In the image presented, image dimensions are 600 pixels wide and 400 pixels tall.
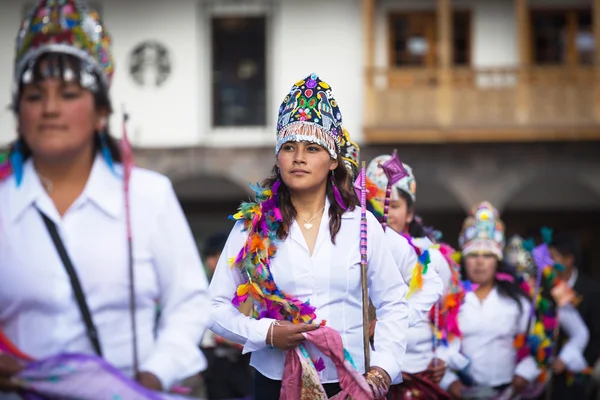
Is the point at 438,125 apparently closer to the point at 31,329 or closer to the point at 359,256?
the point at 359,256

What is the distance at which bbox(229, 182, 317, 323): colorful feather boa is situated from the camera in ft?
15.5

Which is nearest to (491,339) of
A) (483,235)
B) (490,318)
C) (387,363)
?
(490,318)

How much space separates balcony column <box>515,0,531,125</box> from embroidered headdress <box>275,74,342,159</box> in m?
17.1

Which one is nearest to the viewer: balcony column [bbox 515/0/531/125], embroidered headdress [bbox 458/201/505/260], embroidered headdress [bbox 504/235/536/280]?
embroidered headdress [bbox 458/201/505/260]

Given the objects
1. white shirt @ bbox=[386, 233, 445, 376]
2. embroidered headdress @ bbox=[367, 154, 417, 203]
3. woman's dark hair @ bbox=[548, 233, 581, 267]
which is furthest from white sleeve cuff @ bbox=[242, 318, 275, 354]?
woman's dark hair @ bbox=[548, 233, 581, 267]

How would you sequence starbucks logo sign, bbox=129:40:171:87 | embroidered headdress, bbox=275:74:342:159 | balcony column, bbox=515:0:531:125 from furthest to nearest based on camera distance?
1. starbucks logo sign, bbox=129:40:171:87
2. balcony column, bbox=515:0:531:125
3. embroidered headdress, bbox=275:74:342:159

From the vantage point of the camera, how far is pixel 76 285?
346 centimetres

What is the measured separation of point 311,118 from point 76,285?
1715 mm

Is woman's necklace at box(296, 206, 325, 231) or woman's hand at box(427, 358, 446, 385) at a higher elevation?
woman's necklace at box(296, 206, 325, 231)

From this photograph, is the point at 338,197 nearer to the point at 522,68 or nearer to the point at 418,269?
the point at 418,269

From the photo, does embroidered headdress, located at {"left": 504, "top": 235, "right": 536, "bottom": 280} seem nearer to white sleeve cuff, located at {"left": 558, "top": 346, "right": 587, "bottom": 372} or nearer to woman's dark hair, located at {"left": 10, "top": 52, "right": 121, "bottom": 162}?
white sleeve cuff, located at {"left": 558, "top": 346, "right": 587, "bottom": 372}

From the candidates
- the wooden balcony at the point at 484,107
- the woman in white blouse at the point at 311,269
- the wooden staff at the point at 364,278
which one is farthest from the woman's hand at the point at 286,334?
the wooden balcony at the point at 484,107

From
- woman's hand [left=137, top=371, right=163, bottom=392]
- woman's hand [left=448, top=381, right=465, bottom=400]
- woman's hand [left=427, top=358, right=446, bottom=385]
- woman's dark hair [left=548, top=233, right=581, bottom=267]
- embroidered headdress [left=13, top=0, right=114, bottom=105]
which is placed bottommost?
woman's hand [left=448, top=381, right=465, bottom=400]

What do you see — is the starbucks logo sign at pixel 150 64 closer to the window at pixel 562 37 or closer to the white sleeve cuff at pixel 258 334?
the window at pixel 562 37
